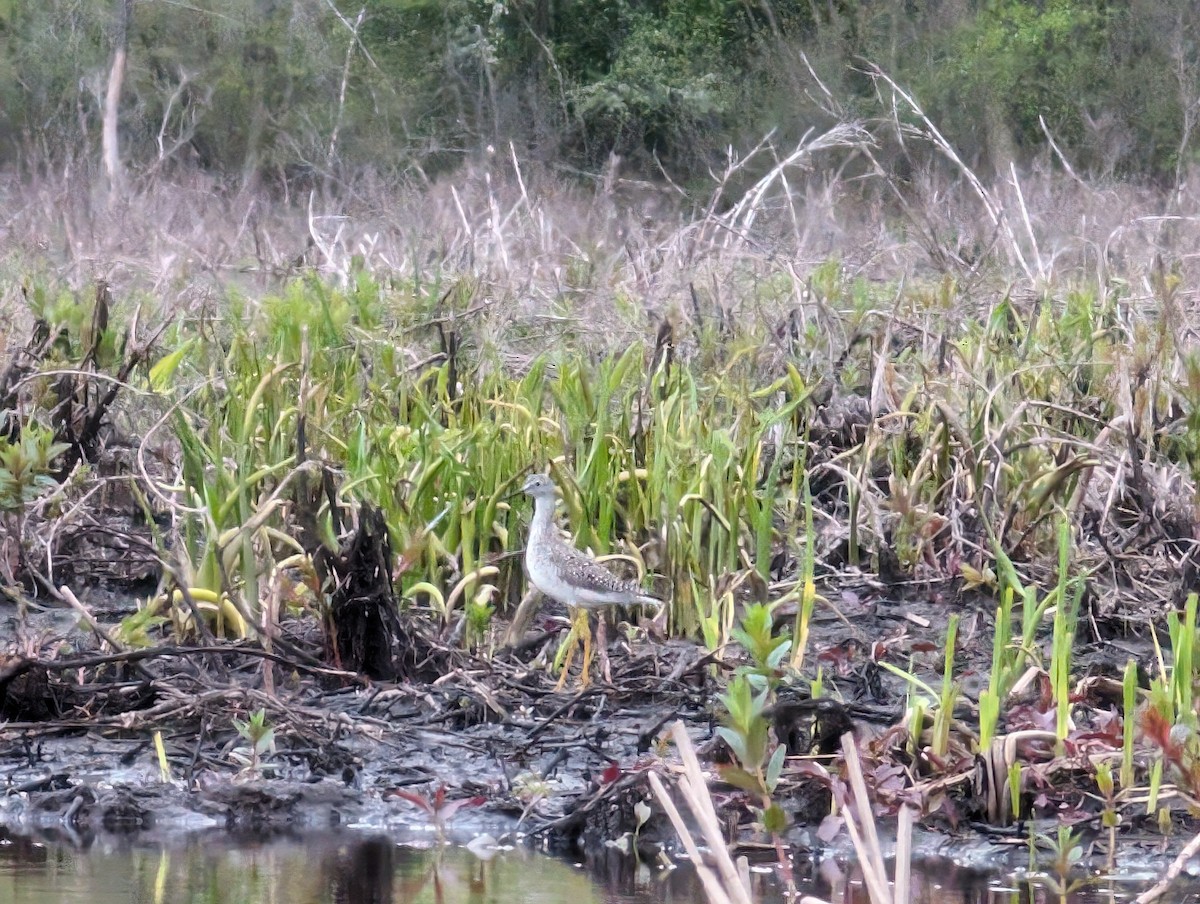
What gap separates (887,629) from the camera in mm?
6004

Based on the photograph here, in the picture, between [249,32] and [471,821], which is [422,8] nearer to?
[249,32]

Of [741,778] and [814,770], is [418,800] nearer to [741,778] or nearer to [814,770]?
[814,770]

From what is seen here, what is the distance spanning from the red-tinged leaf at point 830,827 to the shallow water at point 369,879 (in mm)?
85

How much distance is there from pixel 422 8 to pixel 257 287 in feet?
54.6

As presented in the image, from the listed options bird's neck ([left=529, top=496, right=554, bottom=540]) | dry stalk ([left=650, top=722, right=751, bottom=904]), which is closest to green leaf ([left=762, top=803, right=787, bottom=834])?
dry stalk ([left=650, top=722, right=751, bottom=904])

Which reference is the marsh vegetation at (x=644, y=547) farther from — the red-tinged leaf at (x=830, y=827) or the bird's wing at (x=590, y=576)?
the bird's wing at (x=590, y=576)

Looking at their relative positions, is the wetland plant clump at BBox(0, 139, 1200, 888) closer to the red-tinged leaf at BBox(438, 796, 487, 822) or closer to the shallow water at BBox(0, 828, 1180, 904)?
the red-tinged leaf at BBox(438, 796, 487, 822)

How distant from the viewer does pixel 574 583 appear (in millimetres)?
5113

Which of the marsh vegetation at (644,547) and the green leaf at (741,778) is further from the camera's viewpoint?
the marsh vegetation at (644,547)

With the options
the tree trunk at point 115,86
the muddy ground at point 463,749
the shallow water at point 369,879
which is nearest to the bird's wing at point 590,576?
the muddy ground at point 463,749

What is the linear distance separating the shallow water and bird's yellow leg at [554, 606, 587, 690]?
911 millimetres

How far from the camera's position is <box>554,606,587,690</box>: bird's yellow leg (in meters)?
5.13

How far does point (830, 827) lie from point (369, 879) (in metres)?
0.99

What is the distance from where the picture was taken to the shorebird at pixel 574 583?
512 cm
